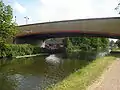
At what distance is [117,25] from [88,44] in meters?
71.4

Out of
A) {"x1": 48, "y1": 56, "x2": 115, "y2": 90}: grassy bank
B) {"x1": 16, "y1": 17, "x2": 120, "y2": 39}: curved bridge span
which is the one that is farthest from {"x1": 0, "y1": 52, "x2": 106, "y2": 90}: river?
{"x1": 16, "y1": 17, "x2": 120, "y2": 39}: curved bridge span

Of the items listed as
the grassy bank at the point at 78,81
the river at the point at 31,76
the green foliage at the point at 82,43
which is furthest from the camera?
the green foliage at the point at 82,43

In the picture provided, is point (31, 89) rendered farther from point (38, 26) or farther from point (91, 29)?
point (38, 26)

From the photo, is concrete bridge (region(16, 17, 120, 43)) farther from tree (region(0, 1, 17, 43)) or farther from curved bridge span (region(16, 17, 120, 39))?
tree (region(0, 1, 17, 43))

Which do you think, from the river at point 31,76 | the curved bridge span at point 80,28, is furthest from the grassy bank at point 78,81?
the curved bridge span at point 80,28

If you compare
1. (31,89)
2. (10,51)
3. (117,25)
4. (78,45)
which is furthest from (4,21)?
(78,45)

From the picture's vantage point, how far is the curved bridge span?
62.8 meters

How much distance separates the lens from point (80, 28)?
66.5 m

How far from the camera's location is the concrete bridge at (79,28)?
206 feet

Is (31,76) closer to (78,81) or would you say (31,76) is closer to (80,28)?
(78,81)

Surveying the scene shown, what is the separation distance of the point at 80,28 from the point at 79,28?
1.02ft

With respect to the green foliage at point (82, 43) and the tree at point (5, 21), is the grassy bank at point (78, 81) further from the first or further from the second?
the green foliage at point (82, 43)

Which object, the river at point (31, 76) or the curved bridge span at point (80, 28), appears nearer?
the river at point (31, 76)

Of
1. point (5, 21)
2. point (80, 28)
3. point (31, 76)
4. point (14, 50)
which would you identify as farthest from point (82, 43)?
point (31, 76)
